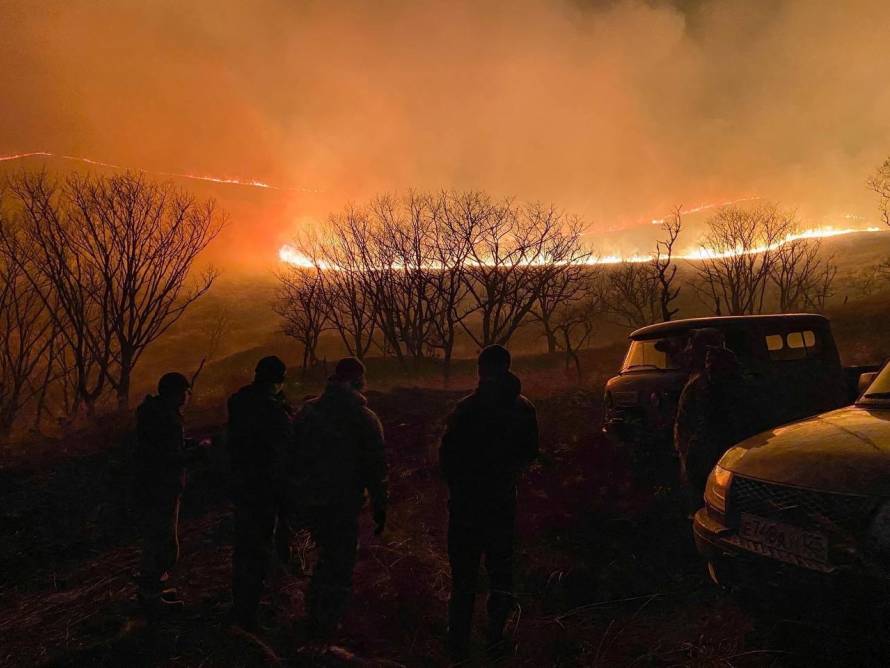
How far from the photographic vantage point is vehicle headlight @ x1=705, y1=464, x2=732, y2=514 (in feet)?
10.8

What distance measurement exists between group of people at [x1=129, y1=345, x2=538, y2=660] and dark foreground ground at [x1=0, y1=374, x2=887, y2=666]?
336 millimetres

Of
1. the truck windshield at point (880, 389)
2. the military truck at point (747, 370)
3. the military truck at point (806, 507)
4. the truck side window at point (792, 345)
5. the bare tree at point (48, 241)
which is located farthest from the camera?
the bare tree at point (48, 241)

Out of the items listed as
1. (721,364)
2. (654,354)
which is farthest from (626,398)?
(721,364)

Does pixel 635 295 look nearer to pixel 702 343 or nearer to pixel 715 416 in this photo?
pixel 702 343

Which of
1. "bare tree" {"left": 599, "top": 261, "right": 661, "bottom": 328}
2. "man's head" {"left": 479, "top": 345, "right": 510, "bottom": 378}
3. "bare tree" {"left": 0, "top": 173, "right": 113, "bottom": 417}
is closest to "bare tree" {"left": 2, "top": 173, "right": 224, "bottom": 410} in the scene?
"bare tree" {"left": 0, "top": 173, "right": 113, "bottom": 417}

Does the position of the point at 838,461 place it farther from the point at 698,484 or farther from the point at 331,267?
the point at 331,267

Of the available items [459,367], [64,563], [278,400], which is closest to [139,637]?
[278,400]

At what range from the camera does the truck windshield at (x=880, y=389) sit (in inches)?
143

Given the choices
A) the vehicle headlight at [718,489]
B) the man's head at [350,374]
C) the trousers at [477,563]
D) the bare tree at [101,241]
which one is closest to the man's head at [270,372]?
the man's head at [350,374]

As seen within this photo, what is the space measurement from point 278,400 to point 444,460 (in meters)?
1.55

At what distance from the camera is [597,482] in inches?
275

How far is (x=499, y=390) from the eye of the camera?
11.4 ft

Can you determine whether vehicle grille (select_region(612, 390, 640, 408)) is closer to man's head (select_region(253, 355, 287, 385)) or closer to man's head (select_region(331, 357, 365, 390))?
man's head (select_region(331, 357, 365, 390))

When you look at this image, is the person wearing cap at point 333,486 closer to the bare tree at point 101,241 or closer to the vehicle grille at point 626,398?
the vehicle grille at point 626,398
